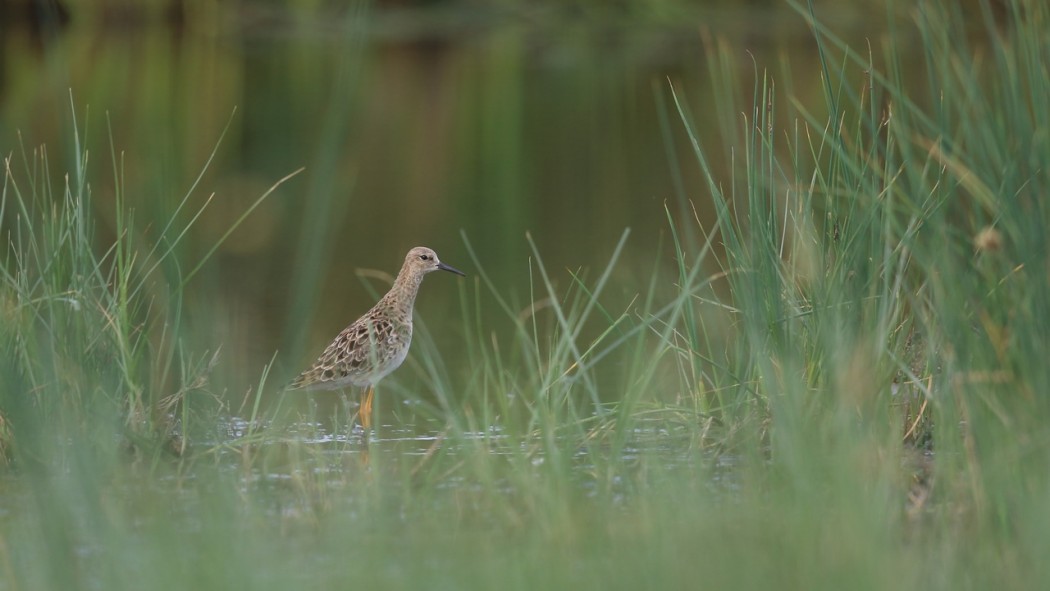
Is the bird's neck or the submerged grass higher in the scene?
the submerged grass

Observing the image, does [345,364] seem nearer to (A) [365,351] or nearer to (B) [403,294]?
(A) [365,351]

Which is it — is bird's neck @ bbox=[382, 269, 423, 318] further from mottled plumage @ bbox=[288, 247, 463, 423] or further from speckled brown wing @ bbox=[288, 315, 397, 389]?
speckled brown wing @ bbox=[288, 315, 397, 389]

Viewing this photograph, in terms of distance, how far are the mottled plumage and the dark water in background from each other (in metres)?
0.13

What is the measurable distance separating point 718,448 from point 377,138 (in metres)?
11.8

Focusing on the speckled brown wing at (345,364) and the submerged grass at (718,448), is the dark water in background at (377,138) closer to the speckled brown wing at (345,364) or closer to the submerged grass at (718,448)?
the speckled brown wing at (345,364)

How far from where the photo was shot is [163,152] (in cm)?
330

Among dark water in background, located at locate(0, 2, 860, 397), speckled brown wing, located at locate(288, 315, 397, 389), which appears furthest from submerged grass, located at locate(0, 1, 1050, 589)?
speckled brown wing, located at locate(288, 315, 397, 389)

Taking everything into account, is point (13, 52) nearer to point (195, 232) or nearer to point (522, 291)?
point (195, 232)

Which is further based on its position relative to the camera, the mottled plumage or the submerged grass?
the mottled plumage

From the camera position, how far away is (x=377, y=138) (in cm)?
1549

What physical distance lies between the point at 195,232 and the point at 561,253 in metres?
2.20

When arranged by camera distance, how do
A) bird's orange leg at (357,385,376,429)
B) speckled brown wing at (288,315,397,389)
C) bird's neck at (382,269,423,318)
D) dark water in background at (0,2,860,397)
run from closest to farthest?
dark water in background at (0,2,860,397)
bird's orange leg at (357,385,376,429)
speckled brown wing at (288,315,397,389)
bird's neck at (382,269,423,318)

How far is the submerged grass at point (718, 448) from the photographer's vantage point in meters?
A: 2.79

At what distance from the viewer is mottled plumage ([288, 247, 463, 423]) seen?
528 cm
